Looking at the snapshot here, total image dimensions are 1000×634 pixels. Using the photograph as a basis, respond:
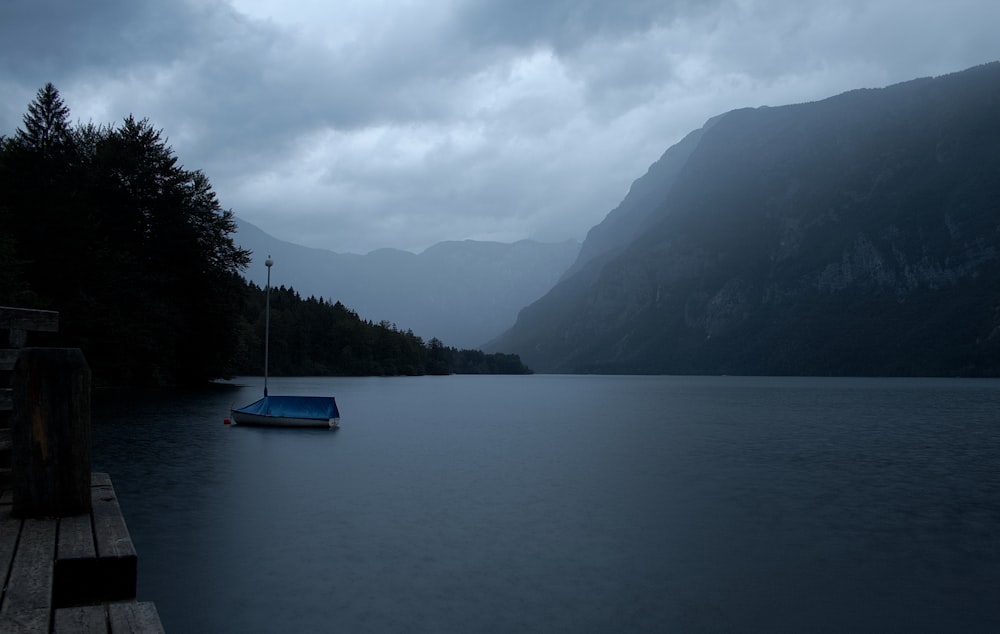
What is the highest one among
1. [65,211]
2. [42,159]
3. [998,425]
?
[42,159]

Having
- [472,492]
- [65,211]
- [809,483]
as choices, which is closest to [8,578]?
[472,492]

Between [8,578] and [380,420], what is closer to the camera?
[8,578]

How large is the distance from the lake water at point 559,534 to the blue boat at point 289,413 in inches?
227

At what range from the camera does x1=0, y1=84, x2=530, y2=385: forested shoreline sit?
49.8 meters

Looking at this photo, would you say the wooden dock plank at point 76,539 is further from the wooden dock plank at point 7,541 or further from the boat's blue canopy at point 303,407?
the boat's blue canopy at point 303,407

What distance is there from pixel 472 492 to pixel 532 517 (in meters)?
4.31

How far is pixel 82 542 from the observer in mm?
5773

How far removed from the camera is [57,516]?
6.48 meters

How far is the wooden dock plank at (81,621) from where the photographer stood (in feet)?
14.2

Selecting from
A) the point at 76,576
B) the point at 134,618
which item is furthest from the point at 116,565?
the point at 134,618

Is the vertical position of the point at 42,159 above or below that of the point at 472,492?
above

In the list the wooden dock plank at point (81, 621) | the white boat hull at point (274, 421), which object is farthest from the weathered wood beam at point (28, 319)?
the white boat hull at point (274, 421)

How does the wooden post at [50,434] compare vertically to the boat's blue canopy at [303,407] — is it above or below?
above

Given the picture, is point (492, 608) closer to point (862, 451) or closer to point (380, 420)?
point (862, 451)
